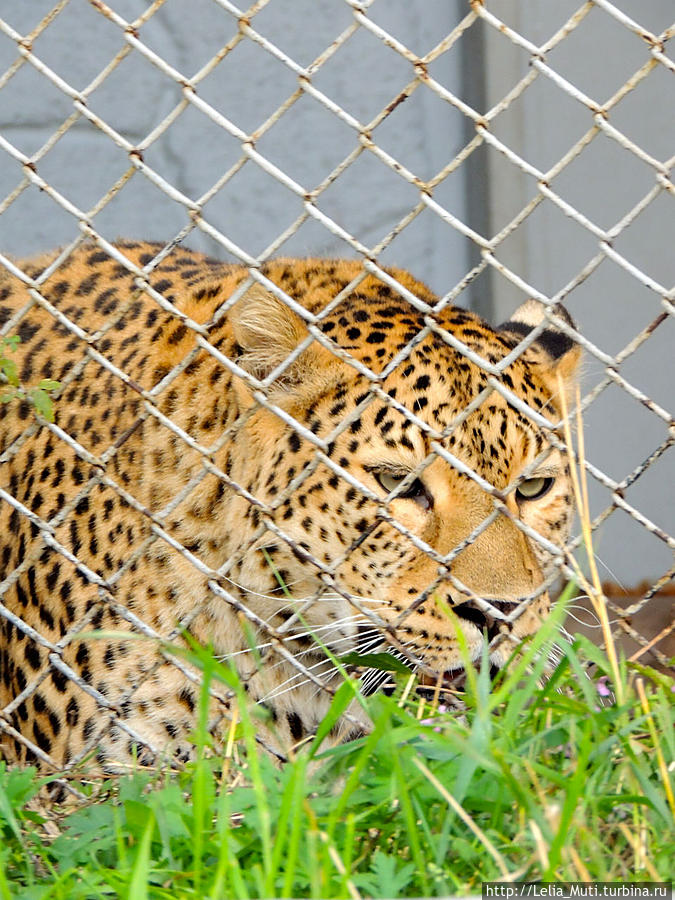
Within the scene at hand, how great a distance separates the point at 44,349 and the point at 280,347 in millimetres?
933

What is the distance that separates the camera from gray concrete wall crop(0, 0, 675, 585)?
17.6 feet

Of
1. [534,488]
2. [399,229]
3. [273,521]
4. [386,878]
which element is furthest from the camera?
[534,488]

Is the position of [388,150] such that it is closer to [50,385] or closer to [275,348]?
[275,348]

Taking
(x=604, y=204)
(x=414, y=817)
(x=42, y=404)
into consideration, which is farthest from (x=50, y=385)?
(x=604, y=204)

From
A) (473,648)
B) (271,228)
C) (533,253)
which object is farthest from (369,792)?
(271,228)

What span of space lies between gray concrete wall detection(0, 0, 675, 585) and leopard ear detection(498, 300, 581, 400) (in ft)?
5.36

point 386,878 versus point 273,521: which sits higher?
point 273,521

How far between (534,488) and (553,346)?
1.83 ft

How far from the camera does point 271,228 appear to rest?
19.5 ft

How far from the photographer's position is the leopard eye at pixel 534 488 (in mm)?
3303

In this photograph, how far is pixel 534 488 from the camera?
10.9 ft

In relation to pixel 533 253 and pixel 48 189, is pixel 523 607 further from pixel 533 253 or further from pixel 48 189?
pixel 533 253

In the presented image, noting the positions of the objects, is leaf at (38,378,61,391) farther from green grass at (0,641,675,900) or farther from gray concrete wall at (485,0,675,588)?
gray concrete wall at (485,0,675,588)

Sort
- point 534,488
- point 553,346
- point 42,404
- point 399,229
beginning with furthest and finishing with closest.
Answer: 1. point 553,346
2. point 534,488
3. point 42,404
4. point 399,229
